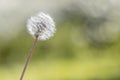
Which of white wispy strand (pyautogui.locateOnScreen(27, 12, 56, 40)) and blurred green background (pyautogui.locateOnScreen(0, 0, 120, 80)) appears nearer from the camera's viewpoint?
white wispy strand (pyautogui.locateOnScreen(27, 12, 56, 40))

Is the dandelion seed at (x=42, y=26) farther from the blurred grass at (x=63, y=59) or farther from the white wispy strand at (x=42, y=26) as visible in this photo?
the blurred grass at (x=63, y=59)

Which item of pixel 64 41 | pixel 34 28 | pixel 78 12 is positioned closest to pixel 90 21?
pixel 78 12

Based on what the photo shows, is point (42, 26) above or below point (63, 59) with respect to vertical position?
below

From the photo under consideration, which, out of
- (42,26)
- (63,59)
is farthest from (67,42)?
(42,26)

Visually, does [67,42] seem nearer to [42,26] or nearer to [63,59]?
[63,59]

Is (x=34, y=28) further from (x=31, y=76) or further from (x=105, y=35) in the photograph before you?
(x=105, y=35)

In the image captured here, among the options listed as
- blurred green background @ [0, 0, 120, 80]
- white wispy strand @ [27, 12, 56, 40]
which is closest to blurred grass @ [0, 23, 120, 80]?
blurred green background @ [0, 0, 120, 80]

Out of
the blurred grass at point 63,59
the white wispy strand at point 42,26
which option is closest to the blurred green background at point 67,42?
the blurred grass at point 63,59

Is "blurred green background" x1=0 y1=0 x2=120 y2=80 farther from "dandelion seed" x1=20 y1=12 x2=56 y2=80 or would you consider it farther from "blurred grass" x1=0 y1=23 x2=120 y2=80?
"dandelion seed" x1=20 y1=12 x2=56 y2=80
